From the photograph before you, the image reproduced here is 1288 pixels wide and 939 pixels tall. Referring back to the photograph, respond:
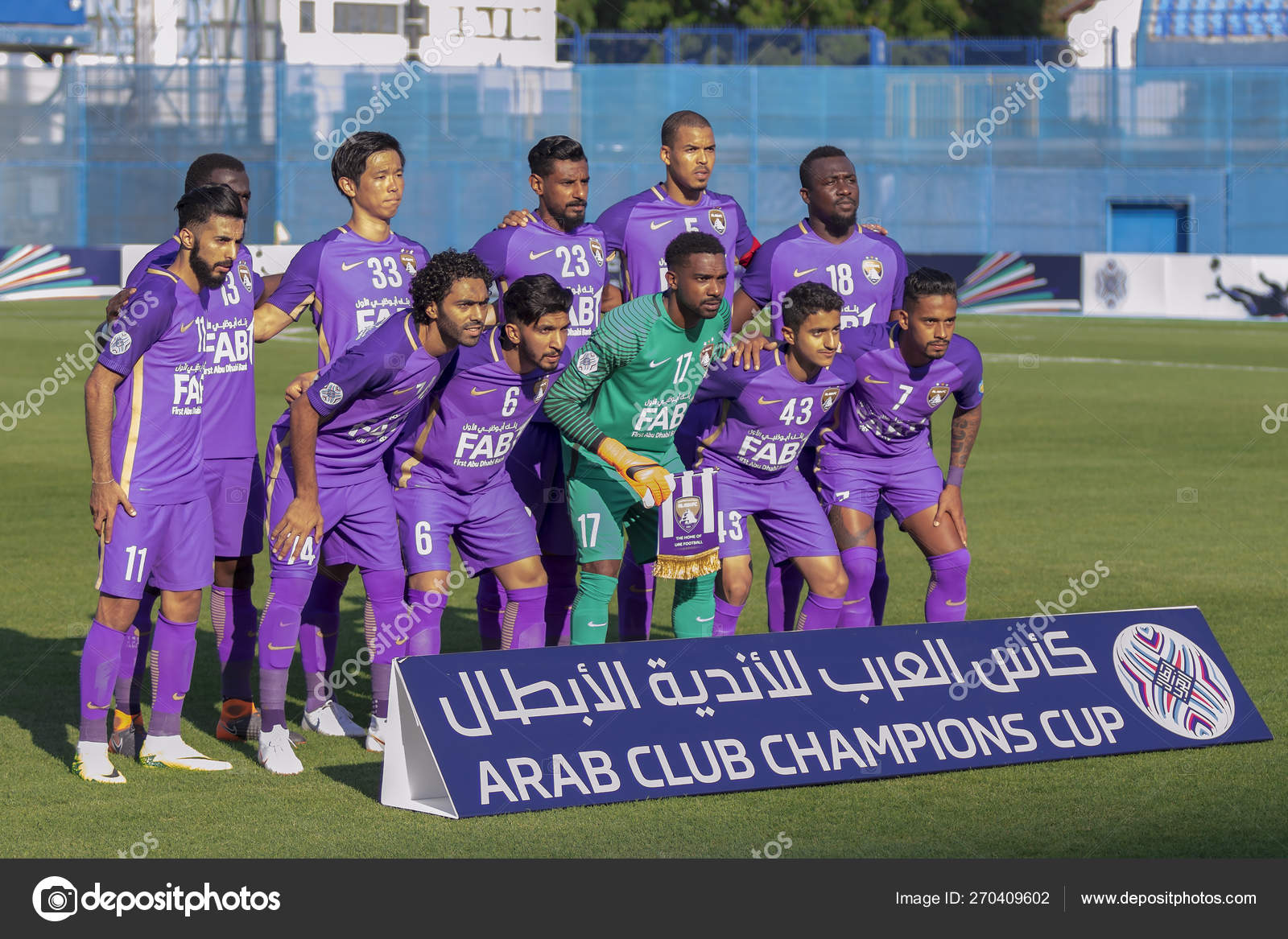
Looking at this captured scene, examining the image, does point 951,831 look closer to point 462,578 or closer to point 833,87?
point 462,578

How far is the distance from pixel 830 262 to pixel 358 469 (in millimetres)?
2698

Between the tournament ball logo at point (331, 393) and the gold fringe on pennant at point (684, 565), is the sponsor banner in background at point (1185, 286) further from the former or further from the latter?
the tournament ball logo at point (331, 393)

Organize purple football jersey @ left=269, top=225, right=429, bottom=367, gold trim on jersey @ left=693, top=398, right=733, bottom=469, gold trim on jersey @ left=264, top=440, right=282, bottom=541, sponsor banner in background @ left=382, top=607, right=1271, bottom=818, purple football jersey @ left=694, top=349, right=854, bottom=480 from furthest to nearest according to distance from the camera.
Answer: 1. gold trim on jersey @ left=693, top=398, right=733, bottom=469
2. purple football jersey @ left=694, top=349, right=854, bottom=480
3. purple football jersey @ left=269, top=225, right=429, bottom=367
4. gold trim on jersey @ left=264, top=440, right=282, bottom=541
5. sponsor banner in background @ left=382, top=607, right=1271, bottom=818

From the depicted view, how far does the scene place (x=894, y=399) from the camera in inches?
320

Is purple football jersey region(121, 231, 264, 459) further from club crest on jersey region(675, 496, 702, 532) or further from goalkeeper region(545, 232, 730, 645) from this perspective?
club crest on jersey region(675, 496, 702, 532)

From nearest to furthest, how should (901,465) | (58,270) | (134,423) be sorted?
(134,423), (901,465), (58,270)

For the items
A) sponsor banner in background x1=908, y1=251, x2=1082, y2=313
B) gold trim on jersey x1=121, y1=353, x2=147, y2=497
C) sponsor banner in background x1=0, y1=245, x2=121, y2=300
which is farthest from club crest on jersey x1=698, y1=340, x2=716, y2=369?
sponsor banner in background x1=0, y1=245, x2=121, y2=300

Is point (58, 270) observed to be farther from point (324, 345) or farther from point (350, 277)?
point (350, 277)

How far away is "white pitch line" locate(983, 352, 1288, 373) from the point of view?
972 inches

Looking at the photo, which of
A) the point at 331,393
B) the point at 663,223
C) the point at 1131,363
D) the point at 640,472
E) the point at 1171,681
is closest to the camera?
the point at 331,393

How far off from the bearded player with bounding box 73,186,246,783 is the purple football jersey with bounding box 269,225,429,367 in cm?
69

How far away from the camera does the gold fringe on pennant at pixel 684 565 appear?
725 centimetres

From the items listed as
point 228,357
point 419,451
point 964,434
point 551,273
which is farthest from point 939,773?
point 228,357

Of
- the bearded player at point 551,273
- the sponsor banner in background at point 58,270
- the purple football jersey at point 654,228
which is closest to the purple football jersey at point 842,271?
the purple football jersey at point 654,228
